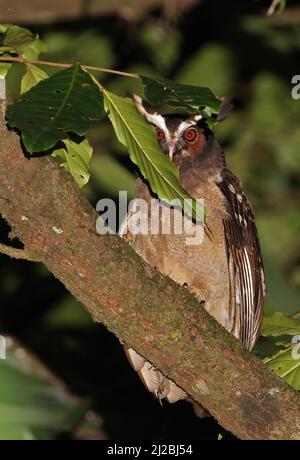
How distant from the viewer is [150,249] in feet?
16.5

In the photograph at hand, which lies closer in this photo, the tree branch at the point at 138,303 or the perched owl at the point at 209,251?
the tree branch at the point at 138,303

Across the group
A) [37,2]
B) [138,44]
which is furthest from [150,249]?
[138,44]

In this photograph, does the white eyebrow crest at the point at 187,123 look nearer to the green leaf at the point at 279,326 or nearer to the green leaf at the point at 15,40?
the green leaf at the point at 279,326

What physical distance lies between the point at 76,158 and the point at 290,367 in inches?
55.1

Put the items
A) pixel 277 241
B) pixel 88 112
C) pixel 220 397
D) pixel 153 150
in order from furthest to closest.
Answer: pixel 277 241 → pixel 220 397 → pixel 153 150 → pixel 88 112

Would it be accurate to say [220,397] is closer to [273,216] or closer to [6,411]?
[6,411]

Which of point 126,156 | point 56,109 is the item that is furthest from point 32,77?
point 126,156

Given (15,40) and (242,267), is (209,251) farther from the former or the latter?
(15,40)

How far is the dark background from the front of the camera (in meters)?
6.52

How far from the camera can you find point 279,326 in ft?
13.8

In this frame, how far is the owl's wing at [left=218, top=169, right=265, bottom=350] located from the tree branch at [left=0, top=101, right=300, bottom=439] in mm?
1354

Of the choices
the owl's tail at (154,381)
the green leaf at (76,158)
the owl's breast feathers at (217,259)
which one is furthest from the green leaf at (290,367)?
the green leaf at (76,158)

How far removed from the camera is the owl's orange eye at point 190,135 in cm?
532
